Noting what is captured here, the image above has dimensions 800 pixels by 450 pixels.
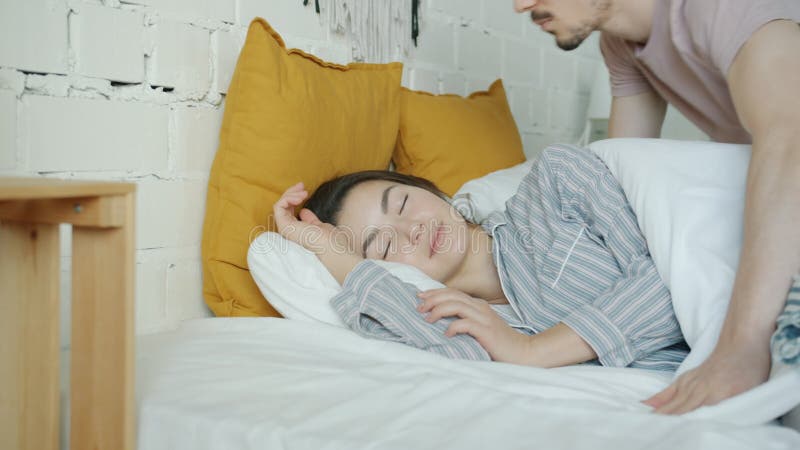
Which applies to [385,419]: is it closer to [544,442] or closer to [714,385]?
[544,442]

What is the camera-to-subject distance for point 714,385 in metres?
0.89

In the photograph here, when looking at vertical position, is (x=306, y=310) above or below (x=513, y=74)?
below

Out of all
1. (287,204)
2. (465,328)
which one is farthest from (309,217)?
(465,328)

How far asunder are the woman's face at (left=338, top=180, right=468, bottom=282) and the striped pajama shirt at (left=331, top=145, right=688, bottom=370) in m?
0.09

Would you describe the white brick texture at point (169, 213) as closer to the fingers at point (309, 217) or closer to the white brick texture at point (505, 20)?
the fingers at point (309, 217)

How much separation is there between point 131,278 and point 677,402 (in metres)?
0.65

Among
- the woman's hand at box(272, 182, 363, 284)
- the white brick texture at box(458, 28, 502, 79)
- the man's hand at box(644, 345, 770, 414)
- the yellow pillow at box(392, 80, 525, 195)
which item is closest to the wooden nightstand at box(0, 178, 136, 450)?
the woman's hand at box(272, 182, 363, 284)

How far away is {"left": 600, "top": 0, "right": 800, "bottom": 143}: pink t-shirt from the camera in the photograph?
46.3 inches

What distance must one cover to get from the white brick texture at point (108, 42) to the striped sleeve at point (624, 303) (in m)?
0.84

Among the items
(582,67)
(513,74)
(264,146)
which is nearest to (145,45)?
(264,146)

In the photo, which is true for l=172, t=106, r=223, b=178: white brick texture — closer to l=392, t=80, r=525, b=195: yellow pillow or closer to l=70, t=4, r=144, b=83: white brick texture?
l=70, t=4, r=144, b=83: white brick texture

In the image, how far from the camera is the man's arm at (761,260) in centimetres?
89

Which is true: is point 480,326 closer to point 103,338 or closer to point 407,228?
point 407,228

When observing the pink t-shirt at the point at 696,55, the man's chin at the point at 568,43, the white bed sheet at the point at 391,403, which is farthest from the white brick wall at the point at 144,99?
the pink t-shirt at the point at 696,55
